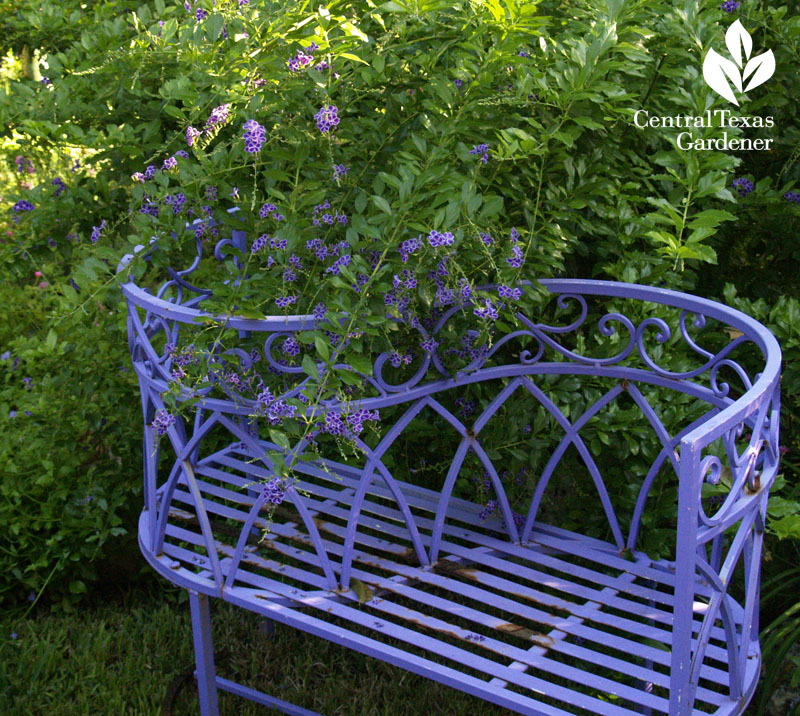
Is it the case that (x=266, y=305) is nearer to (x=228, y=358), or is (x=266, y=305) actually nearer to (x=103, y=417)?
(x=228, y=358)

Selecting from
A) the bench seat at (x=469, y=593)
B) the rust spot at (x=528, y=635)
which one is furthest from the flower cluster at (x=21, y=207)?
the rust spot at (x=528, y=635)

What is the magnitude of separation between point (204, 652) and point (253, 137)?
1.19 meters

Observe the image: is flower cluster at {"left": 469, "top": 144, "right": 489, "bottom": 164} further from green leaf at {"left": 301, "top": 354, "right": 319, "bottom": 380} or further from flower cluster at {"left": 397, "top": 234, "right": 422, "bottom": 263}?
green leaf at {"left": 301, "top": 354, "right": 319, "bottom": 380}

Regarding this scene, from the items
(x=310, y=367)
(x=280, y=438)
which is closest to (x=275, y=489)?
(x=280, y=438)

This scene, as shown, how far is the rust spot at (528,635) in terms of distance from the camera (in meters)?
1.86

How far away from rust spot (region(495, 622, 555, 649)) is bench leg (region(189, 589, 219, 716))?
0.69 m

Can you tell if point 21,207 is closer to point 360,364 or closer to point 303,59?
point 303,59

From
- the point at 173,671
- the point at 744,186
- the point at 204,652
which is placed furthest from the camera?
the point at 173,671

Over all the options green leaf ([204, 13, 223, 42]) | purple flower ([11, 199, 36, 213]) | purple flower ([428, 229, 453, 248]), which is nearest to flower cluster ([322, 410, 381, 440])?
purple flower ([428, 229, 453, 248])

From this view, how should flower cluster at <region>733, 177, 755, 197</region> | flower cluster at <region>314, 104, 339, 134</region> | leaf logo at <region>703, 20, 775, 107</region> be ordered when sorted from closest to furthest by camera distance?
flower cluster at <region>314, 104, 339, 134</region>, leaf logo at <region>703, 20, 775, 107</region>, flower cluster at <region>733, 177, 755, 197</region>

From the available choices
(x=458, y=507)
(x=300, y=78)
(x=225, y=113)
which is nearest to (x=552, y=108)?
(x=300, y=78)

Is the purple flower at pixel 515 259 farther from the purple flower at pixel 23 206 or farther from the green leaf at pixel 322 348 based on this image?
the purple flower at pixel 23 206

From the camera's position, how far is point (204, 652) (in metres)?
2.18

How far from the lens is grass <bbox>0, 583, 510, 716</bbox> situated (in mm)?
2490
